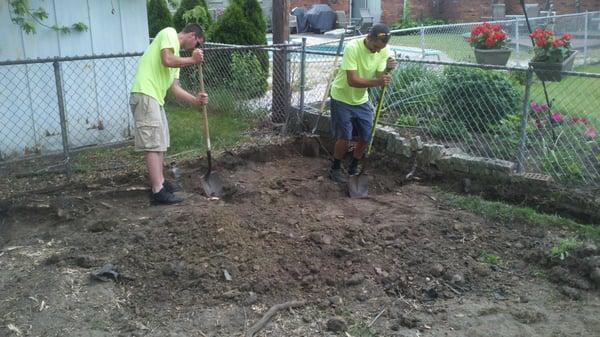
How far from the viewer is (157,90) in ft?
16.6

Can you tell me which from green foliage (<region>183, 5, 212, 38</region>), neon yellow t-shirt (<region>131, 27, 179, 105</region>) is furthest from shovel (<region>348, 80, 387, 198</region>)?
green foliage (<region>183, 5, 212, 38</region>)

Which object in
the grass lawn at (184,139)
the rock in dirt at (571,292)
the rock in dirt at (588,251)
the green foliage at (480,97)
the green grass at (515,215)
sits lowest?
the rock in dirt at (571,292)

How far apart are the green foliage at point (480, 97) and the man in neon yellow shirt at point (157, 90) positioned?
287cm

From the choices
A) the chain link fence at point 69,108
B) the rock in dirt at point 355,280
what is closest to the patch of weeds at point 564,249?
the rock in dirt at point 355,280

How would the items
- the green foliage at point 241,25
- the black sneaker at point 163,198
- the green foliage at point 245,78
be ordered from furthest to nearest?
the green foliage at point 241,25 → the green foliage at point 245,78 → the black sneaker at point 163,198

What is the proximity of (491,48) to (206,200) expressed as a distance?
629 centimetres

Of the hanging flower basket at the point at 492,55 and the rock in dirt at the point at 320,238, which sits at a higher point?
the hanging flower basket at the point at 492,55

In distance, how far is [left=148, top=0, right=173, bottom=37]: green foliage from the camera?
35.5 ft

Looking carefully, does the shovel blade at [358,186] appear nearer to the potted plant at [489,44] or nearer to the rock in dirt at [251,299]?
the rock in dirt at [251,299]

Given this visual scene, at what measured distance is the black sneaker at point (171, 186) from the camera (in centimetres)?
536

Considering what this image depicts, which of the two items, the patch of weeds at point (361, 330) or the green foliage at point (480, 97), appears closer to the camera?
the patch of weeds at point (361, 330)

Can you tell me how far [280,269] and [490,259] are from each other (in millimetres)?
1548

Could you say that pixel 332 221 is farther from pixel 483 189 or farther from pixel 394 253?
pixel 483 189

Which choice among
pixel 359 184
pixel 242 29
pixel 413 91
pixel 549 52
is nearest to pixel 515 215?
pixel 359 184
